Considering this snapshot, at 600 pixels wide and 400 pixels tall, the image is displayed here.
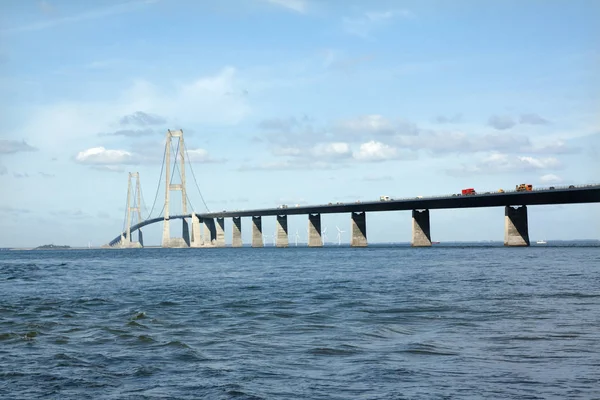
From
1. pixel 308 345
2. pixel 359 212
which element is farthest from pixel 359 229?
pixel 308 345

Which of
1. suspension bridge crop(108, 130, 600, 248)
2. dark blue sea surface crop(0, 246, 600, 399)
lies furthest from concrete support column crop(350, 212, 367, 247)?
dark blue sea surface crop(0, 246, 600, 399)

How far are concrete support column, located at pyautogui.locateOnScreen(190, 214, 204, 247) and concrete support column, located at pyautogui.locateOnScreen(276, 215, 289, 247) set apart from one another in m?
19.9

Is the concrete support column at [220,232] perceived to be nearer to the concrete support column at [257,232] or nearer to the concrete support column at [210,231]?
the concrete support column at [210,231]

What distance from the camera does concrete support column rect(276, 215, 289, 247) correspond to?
6791 inches

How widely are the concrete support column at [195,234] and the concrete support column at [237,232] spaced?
11.9 metres

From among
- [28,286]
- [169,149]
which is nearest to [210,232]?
[169,149]

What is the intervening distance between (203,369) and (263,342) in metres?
4.00

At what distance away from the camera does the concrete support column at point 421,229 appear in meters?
135

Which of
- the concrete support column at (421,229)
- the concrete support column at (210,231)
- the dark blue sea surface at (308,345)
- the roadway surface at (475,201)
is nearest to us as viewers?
the dark blue sea surface at (308,345)

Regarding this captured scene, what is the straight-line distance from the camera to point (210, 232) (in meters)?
196

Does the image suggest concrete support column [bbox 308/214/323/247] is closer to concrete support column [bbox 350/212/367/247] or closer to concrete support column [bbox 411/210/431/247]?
concrete support column [bbox 350/212/367/247]

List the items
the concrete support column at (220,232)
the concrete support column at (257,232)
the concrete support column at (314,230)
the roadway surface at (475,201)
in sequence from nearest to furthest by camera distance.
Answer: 1. the roadway surface at (475,201)
2. the concrete support column at (314,230)
3. the concrete support column at (257,232)
4. the concrete support column at (220,232)

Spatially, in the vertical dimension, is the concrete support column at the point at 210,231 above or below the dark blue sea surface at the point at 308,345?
above

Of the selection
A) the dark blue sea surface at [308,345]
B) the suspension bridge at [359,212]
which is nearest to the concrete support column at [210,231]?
the suspension bridge at [359,212]
